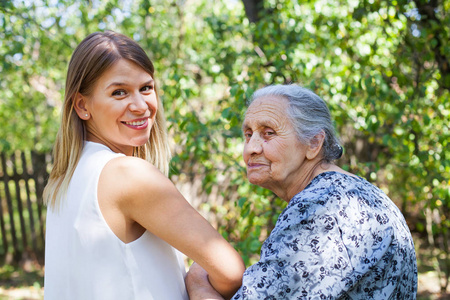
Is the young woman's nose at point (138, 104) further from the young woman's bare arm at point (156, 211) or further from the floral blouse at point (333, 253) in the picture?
the floral blouse at point (333, 253)

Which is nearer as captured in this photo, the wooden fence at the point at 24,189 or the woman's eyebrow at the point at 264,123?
the woman's eyebrow at the point at 264,123

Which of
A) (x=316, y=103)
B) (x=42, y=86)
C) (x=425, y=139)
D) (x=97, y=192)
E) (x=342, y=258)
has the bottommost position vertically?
(x=42, y=86)

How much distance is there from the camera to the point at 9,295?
6668 millimetres

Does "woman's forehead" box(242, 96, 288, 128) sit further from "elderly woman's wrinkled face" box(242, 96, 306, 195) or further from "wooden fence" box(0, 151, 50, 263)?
"wooden fence" box(0, 151, 50, 263)

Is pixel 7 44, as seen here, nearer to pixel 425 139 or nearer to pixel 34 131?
pixel 34 131

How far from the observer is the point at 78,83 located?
5.67 ft

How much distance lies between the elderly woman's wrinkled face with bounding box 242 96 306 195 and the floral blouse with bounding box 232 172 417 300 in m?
0.23

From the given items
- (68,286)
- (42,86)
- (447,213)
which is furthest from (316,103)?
(42,86)

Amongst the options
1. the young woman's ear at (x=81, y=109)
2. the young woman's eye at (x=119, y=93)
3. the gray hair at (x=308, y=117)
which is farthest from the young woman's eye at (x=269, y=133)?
the young woman's ear at (x=81, y=109)

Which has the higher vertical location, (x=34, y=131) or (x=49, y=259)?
(x=49, y=259)

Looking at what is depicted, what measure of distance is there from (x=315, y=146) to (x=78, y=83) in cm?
105

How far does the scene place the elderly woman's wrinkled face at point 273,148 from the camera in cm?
194

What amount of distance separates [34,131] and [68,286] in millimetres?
8406

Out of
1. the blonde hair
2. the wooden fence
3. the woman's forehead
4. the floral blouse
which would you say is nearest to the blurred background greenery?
the wooden fence
